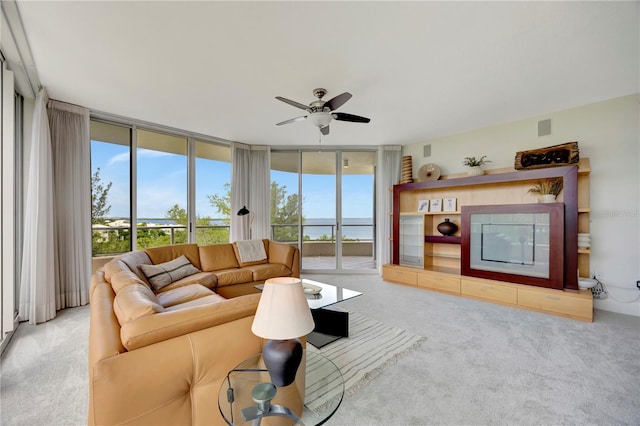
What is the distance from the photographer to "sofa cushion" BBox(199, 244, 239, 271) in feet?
12.8

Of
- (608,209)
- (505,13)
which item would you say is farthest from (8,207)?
(608,209)

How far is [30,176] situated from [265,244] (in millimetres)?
2966

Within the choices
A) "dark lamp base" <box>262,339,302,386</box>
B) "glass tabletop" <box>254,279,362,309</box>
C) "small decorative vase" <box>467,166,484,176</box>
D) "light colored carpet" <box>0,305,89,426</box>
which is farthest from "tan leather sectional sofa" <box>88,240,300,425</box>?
"small decorative vase" <box>467,166,484,176</box>

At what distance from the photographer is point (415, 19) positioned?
1.98m

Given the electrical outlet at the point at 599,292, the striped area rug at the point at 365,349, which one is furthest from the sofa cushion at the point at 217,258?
the electrical outlet at the point at 599,292

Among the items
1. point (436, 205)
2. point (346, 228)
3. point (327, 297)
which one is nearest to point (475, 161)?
point (436, 205)

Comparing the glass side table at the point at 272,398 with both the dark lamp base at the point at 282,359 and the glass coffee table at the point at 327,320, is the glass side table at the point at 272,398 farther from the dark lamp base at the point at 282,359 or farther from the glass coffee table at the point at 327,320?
the glass coffee table at the point at 327,320

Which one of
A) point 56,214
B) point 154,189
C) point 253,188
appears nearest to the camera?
point 56,214

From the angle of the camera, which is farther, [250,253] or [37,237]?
[250,253]

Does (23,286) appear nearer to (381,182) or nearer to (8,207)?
(8,207)

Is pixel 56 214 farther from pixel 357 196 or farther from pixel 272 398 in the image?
pixel 357 196

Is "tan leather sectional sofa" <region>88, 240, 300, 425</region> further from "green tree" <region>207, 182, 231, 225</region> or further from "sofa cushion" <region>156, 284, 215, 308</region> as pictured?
"green tree" <region>207, 182, 231, 225</region>

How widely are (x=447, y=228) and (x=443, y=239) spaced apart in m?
0.20

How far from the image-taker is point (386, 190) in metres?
5.50
